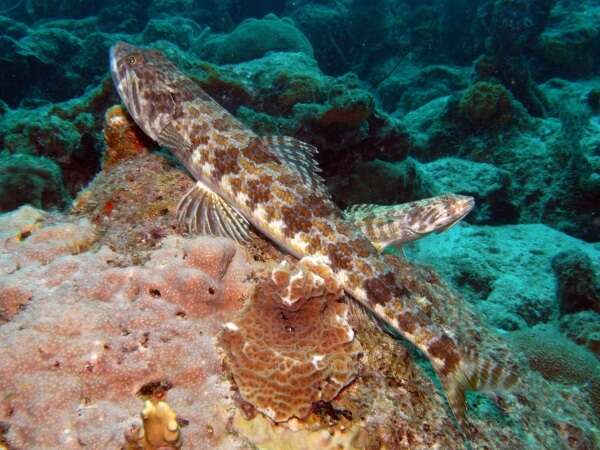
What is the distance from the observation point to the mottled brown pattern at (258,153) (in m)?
3.93

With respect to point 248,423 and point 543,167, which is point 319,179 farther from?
point 543,167

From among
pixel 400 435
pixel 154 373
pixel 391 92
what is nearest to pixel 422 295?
pixel 400 435

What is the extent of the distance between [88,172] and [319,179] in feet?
13.7

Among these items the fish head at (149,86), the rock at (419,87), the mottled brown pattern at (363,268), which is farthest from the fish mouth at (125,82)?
the rock at (419,87)

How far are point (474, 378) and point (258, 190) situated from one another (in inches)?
96.0

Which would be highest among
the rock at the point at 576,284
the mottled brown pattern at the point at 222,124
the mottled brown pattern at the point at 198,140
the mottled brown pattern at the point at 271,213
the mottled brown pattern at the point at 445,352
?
the mottled brown pattern at the point at 222,124

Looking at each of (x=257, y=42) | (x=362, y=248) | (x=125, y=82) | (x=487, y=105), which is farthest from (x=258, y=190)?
(x=257, y=42)

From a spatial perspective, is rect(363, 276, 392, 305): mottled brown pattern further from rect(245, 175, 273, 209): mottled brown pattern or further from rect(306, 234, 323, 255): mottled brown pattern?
rect(245, 175, 273, 209): mottled brown pattern

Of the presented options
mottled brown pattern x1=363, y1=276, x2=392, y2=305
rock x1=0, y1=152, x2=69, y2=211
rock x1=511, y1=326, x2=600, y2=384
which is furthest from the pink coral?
rock x1=511, y1=326, x2=600, y2=384

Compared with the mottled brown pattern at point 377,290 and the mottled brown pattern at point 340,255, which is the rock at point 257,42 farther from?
the mottled brown pattern at point 377,290

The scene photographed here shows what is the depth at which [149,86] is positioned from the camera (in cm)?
448

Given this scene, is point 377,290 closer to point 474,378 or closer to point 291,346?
point 474,378

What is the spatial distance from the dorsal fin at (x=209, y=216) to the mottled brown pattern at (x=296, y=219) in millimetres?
407

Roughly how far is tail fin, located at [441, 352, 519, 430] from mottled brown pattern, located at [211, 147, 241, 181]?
8.67ft
